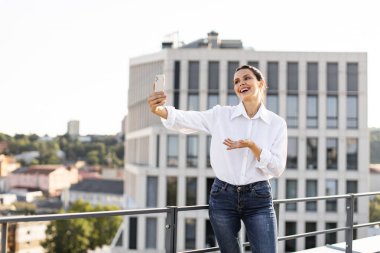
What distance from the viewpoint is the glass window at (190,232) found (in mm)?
39812

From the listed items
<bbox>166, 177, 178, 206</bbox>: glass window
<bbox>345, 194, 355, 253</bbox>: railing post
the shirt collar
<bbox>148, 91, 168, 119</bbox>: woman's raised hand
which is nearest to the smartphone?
<bbox>148, 91, 168, 119</bbox>: woman's raised hand

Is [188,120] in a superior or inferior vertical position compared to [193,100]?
inferior

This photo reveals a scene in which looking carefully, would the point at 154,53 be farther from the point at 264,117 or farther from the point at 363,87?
the point at 264,117

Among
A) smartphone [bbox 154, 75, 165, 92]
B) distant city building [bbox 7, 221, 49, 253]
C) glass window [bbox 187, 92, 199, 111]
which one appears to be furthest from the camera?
distant city building [bbox 7, 221, 49, 253]

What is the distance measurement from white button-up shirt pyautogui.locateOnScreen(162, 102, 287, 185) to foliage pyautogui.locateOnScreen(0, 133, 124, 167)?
143615 mm

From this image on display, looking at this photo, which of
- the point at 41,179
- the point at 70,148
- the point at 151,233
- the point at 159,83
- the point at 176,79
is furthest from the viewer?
the point at 70,148

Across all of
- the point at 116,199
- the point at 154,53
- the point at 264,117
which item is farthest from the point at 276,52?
the point at 116,199

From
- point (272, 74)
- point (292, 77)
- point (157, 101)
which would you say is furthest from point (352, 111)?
point (157, 101)

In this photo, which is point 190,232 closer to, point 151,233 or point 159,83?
point 151,233

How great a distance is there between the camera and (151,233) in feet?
135

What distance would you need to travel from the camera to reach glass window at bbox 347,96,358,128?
131 feet

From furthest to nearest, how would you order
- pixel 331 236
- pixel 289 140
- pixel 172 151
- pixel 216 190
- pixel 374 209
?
pixel 374 209 < pixel 331 236 < pixel 172 151 < pixel 289 140 < pixel 216 190

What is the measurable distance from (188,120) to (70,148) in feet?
515

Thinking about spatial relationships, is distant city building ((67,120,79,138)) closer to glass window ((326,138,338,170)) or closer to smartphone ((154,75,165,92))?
glass window ((326,138,338,170))
